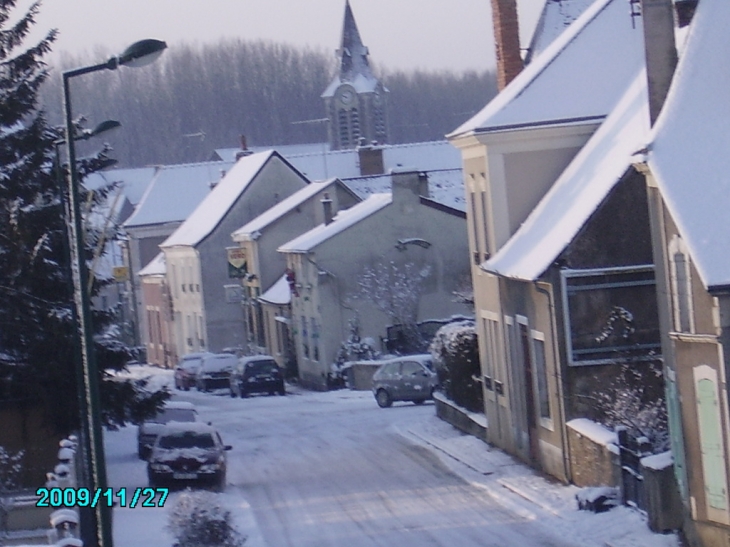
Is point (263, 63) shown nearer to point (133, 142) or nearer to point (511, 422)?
point (133, 142)

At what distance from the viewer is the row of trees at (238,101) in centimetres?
12000

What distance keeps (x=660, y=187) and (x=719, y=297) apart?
1874 mm

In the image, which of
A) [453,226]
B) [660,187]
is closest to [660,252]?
[660,187]

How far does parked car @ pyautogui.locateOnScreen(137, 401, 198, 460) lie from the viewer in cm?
2781

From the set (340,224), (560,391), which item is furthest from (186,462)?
(340,224)

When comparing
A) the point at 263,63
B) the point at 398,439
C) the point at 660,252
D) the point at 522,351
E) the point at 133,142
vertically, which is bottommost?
the point at 398,439

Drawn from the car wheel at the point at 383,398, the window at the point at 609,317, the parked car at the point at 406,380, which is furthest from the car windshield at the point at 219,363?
the window at the point at 609,317

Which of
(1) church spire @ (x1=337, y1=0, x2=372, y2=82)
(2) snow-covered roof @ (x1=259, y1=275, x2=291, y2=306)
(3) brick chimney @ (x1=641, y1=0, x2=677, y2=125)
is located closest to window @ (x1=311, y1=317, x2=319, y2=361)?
(2) snow-covered roof @ (x1=259, y1=275, x2=291, y2=306)

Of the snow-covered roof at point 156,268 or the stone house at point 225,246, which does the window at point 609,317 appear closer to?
the stone house at point 225,246

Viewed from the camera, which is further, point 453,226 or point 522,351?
point 453,226

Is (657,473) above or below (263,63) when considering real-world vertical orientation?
below

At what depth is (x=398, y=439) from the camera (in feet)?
96.8

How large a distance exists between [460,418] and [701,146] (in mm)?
14656

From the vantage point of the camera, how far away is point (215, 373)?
164 feet
